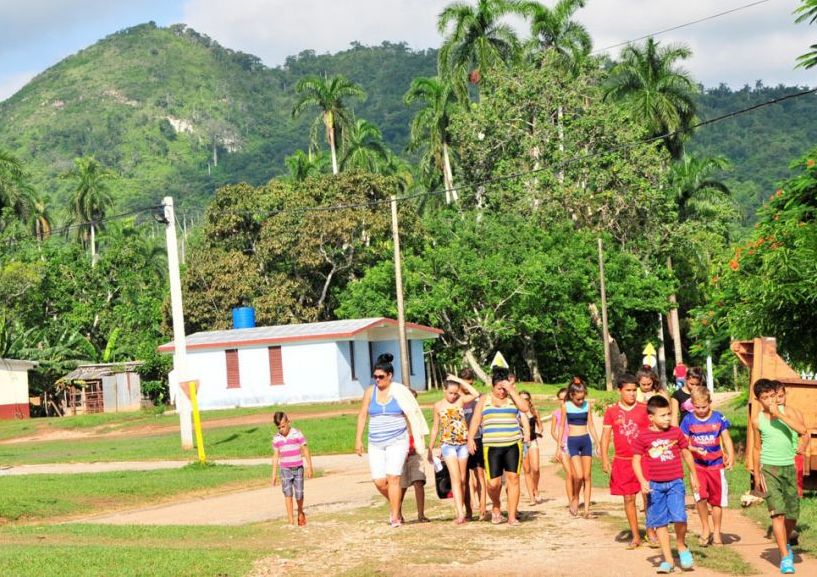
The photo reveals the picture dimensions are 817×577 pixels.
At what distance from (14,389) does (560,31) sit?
32.2m

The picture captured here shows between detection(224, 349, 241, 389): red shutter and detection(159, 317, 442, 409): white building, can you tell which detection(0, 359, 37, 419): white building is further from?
detection(224, 349, 241, 389): red shutter

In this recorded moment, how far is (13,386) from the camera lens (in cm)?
5472

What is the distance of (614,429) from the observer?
1318 centimetres

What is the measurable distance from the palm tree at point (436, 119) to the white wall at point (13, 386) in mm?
22875

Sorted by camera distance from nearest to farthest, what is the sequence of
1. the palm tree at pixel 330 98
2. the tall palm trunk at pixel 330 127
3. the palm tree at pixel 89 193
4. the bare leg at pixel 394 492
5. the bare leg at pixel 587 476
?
the bare leg at pixel 394 492
the bare leg at pixel 587 476
the palm tree at pixel 330 98
the tall palm trunk at pixel 330 127
the palm tree at pixel 89 193

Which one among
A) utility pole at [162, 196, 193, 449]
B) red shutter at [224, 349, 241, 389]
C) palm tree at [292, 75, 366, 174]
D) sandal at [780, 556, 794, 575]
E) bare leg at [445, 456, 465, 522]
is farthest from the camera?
palm tree at [292, 75, 366, 174]

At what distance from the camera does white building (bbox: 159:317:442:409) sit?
1960 inches

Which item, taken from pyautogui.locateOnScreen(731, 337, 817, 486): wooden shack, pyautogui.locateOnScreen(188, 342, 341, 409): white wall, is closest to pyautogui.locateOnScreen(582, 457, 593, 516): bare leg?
pyautogui.locateOnScreen(731, 337, 817, 486): wooden shack

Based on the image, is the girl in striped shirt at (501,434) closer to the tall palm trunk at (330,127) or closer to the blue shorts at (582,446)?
the blue shorts at (582,446)

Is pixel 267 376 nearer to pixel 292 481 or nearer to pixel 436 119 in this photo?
pixel 436 119

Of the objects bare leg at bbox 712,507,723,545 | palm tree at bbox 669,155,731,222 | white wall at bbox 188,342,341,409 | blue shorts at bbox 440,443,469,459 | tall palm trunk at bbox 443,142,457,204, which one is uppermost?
tall palm trunk at bbox 443,142,457,204

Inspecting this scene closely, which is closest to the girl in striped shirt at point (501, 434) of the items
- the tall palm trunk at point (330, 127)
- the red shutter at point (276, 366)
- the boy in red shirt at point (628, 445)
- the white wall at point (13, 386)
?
the boy in red shirt at point (628, 445)

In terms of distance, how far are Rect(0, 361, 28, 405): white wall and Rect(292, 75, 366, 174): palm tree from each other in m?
21.8

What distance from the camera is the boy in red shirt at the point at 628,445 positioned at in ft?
42.0
